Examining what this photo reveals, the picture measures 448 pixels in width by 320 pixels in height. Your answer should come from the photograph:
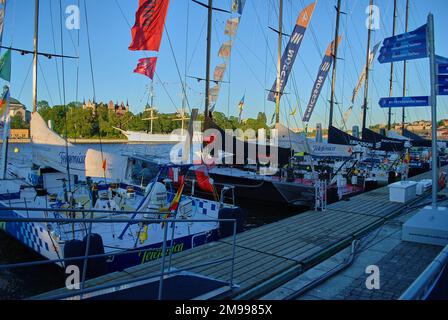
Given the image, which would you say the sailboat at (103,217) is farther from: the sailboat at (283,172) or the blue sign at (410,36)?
the sailboat at (283,172)

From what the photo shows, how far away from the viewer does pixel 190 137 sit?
10.9 metres

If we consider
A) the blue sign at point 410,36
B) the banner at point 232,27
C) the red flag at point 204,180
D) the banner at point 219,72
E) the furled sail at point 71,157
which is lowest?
the red flag at point 204,180

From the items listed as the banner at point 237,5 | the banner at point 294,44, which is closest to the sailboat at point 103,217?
the banner at point 237,5

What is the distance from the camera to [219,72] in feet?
81.9

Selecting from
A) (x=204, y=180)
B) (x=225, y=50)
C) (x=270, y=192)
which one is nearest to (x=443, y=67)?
(x=204, y=180)

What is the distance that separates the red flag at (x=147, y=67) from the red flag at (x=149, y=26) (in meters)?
1.53

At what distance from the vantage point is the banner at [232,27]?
872 inches

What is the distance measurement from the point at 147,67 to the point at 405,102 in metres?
8.34

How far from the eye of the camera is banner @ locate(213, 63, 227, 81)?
24558 millimetres

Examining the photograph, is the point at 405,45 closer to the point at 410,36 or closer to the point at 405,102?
the point at 410,36

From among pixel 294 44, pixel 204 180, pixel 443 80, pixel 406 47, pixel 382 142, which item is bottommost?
pixel 204 180

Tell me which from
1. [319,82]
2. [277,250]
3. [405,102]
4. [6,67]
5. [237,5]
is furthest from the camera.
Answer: [319,82]

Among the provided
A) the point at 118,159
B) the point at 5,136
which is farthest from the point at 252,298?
the point at 5,136
